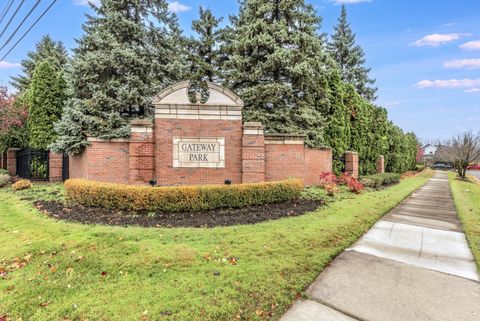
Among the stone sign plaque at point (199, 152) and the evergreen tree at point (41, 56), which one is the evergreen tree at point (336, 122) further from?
the evergreen tree at point (41, 56)

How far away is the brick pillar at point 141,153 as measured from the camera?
8.14 m

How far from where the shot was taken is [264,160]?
889 cm

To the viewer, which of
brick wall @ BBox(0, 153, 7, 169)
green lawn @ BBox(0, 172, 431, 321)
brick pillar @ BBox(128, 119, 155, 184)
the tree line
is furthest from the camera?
brick wall @ BBox(0, 153, 7, 169)

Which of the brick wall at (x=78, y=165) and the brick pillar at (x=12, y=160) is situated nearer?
the brick wall at (x=78, y=165)

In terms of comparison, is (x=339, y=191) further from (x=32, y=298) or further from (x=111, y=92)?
(x=111, y=92)

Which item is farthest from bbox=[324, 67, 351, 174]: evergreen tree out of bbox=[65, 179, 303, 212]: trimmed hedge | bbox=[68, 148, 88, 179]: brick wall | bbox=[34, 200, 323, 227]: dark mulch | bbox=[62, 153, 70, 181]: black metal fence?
bbox=[62, 153, 70, 181]: black metal fence

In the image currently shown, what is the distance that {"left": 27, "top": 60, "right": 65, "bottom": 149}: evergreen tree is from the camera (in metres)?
12.7

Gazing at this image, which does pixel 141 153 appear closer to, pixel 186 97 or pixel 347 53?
pixel 186 97

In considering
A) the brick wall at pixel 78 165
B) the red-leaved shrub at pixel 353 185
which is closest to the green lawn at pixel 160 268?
the brick wall at pixel 78 165

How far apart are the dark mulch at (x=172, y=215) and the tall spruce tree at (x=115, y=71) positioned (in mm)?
4369

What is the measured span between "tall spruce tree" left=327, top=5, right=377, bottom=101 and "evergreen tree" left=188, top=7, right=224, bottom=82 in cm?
1375

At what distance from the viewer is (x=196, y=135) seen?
28.0 feet

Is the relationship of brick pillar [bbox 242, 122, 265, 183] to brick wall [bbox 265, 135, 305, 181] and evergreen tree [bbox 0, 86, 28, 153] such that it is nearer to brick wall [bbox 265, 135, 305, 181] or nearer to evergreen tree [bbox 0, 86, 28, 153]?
brick wall [bbox 265, 135, 305, 181]

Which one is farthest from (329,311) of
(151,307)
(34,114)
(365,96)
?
(365,96)
